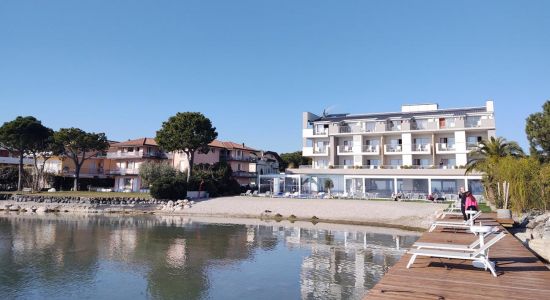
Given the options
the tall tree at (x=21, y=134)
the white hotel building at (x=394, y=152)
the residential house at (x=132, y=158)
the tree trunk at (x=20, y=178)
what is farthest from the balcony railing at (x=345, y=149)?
the tree trunk at (x=20, y=178)

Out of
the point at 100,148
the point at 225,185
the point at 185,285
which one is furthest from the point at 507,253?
the point at 100,148

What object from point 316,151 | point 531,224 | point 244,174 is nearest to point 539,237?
point 531,224

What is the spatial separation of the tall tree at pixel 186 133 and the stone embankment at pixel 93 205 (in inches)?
217

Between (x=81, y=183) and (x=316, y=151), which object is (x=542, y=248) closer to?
(x=316, y=151)

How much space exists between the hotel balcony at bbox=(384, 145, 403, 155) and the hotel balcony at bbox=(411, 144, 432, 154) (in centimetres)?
137

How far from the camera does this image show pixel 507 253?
9172 mm

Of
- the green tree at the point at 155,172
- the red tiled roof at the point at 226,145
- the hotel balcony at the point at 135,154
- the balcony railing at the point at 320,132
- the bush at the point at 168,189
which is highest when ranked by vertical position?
the balcony railing at the point at 320,132

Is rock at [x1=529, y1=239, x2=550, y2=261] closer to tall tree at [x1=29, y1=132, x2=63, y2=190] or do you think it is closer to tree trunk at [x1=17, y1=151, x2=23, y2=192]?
tall tree at [x1=29, y1=132, x2=63, y2=190]

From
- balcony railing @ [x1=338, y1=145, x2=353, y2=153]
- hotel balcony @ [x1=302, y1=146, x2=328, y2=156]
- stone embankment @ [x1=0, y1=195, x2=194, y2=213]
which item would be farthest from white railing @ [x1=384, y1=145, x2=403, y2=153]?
stone embankment @ [x1=0, y1=195, x2=194, y2=213]

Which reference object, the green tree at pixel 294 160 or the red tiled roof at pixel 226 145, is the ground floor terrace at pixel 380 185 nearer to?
the red tiled roof at pixel 226 145

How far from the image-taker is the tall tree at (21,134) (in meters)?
50.6

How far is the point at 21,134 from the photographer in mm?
50875

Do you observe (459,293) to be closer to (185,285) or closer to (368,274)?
(368,274)

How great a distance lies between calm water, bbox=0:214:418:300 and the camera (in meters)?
11.6
